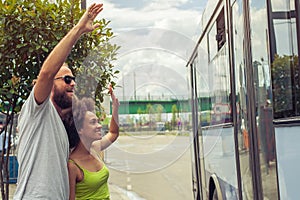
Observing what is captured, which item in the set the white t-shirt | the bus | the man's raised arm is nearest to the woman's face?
the white t-shirt

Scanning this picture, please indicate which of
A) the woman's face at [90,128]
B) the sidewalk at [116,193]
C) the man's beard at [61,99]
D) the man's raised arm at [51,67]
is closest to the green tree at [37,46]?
the woman's face at [90,128]

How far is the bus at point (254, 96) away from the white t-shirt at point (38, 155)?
122 centimetres

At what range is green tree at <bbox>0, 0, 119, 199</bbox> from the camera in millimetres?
3145

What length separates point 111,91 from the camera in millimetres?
2738

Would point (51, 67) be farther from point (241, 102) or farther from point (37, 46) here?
point (241, 102)

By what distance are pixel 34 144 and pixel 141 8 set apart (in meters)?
1.20

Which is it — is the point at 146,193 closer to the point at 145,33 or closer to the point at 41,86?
the point at 145,33

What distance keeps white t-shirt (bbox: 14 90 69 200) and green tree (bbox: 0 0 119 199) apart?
1107 mm

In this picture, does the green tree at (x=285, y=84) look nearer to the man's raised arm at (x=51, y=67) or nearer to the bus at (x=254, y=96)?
the bus at (x=254, y=96)

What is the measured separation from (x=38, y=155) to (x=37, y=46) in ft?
4.77

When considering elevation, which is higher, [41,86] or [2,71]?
[2,71]

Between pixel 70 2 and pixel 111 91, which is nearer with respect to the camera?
pixel 111 91

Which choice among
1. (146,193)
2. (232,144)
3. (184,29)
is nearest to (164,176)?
(146,193)

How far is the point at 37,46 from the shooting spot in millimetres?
3141
